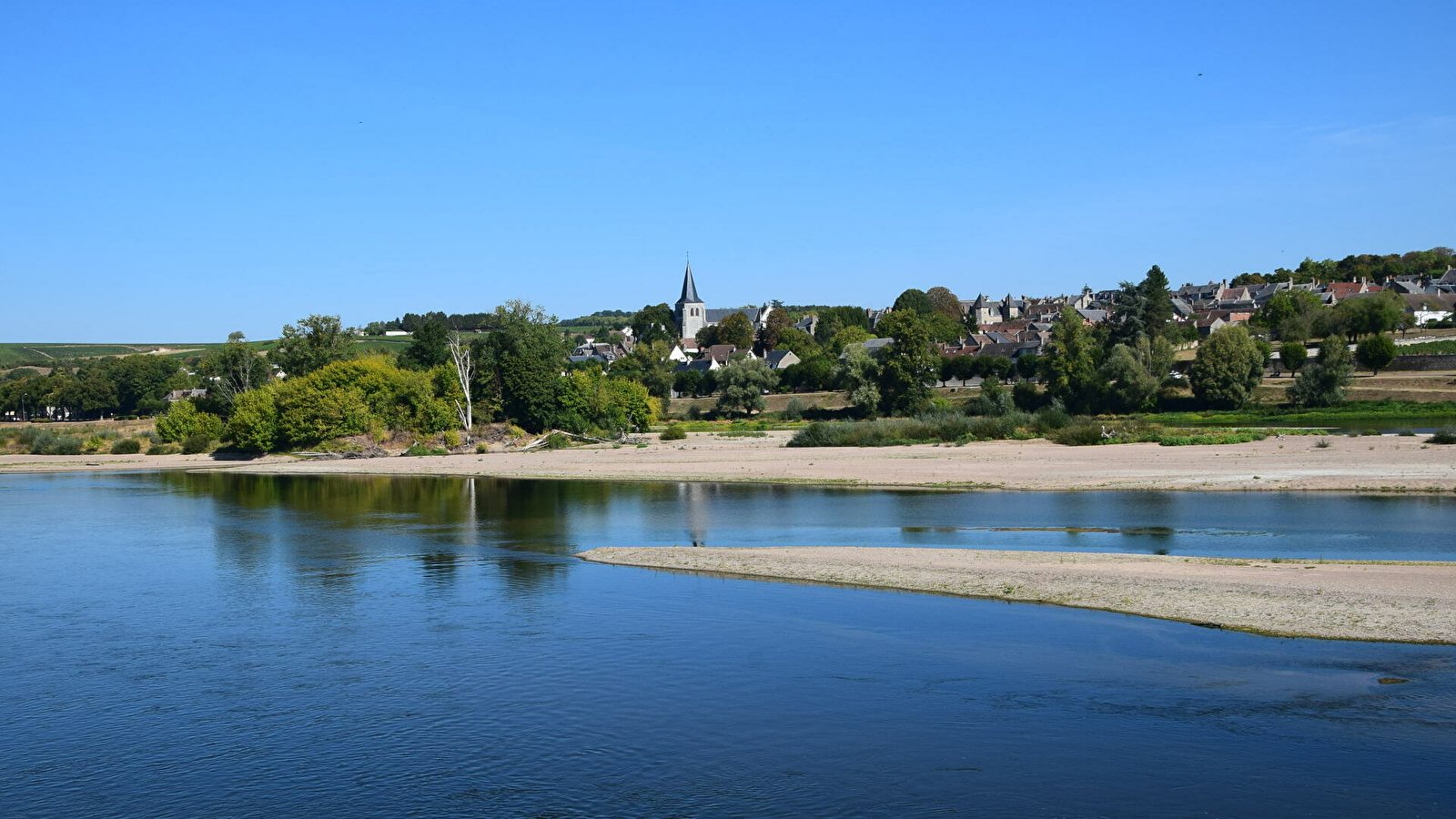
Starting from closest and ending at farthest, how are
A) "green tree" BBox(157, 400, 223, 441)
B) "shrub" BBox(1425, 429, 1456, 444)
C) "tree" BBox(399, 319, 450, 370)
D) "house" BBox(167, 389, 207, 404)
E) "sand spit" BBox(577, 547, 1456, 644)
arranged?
"sand spit" BBox(577, 547, 1456, 644)
"shrub" BBox(1425, 429, 1456, 444)
"green tree" BBox(157, 400, 223, 441)
"tree" BBox(399, 319, 450, 370)
"house" BBox(167, 389, 207, 404)

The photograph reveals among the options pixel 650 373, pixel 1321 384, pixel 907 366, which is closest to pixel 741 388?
pixel 650 373

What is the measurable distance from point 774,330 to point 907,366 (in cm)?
6252

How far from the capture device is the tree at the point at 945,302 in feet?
501

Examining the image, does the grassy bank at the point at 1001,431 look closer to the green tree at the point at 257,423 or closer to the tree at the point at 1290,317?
the green tree at the point at 257,423

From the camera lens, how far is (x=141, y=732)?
13844 mm

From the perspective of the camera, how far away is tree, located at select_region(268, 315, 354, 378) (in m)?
74.6

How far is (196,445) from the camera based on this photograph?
6738cm

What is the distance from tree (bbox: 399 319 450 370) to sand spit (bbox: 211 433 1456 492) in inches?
887

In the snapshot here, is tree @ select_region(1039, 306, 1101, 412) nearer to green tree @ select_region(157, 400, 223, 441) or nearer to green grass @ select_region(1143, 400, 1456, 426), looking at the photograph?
green grass @ select_region(1143, 400, 1456, 426)

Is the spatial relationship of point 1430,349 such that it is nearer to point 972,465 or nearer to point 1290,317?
point 1290,317

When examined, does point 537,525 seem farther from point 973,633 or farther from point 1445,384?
point 1445,384

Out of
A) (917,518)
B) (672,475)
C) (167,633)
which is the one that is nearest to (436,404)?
(672,475)

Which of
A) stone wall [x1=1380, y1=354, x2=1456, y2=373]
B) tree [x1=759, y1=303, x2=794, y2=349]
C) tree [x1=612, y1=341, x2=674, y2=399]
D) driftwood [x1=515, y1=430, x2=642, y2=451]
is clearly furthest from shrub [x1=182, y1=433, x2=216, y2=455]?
stone wall [x1=1380, y1=354, x2=1456, y2=373]

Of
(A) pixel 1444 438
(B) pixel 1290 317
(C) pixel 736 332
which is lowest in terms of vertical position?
(A) pixel 1444 438
